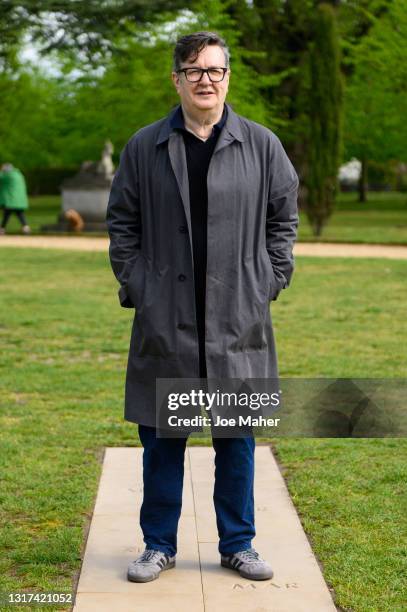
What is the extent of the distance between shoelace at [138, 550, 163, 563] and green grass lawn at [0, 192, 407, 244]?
20.0m

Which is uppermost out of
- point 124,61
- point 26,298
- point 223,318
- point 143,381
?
point 124,61

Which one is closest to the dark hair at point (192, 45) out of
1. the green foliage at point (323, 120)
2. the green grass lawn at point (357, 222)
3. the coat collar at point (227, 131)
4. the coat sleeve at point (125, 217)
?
the coat collar at point (227, 131)

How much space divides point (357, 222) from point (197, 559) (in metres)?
30.3

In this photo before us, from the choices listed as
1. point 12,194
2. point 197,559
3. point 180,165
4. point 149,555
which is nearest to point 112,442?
point 197,559

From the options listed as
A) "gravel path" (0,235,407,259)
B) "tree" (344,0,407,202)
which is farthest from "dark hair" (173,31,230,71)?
"tree" (344,0,407,202)

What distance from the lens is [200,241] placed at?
4.02 meters

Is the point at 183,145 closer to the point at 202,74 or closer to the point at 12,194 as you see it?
the point at 202,74

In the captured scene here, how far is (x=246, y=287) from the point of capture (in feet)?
13.2

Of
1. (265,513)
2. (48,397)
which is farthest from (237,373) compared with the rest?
(48,397)

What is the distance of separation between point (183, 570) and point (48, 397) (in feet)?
12.0

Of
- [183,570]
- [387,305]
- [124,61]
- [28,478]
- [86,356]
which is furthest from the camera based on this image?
[387,305]

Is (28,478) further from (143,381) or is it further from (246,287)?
(246,287)

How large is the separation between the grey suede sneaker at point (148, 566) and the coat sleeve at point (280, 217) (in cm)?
109

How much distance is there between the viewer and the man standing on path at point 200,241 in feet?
13.0
